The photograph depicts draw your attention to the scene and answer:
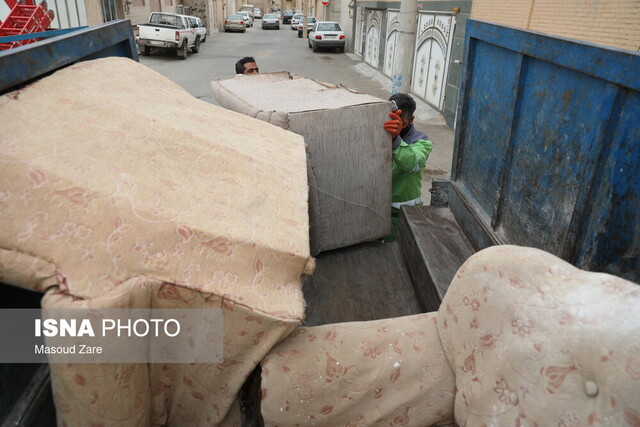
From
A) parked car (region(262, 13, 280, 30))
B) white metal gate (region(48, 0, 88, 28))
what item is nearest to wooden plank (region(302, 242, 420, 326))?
white metal gate (region(48, 0, 88, 28))

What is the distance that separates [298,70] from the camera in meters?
16.4

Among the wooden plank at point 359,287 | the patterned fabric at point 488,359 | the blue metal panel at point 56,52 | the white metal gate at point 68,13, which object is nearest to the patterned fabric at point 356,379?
the patterned fabric at point 488,359

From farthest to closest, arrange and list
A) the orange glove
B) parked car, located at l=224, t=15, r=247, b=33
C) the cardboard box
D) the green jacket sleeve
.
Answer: parked car, located at l=224, t=15, r=247, b=33, the green jacket sleeve, the orange glove, the cardboard box

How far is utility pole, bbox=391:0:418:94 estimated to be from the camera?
6809mm

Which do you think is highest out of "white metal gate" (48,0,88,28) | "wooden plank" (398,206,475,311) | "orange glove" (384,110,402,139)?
"white metal gate" (48,0,88,28)

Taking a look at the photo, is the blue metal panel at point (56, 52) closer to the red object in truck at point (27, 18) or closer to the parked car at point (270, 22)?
the red object in truck at point (27, 18)

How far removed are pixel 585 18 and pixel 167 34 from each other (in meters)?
15.7

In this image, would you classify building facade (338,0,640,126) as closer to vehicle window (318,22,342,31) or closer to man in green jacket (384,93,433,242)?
man in green jacket (384,93,433,242)

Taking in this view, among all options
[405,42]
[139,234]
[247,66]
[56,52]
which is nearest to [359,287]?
[139,234]

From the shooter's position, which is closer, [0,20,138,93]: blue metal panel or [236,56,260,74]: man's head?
[0,20,138,93]: blue metal panel

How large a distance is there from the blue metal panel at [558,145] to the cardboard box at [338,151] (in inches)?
23.6

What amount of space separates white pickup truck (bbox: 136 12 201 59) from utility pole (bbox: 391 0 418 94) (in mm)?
12441

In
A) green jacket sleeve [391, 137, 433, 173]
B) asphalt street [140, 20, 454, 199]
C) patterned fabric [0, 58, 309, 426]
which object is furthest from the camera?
asphalt street [140, 20, 454, 199]

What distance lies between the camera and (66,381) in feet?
3.37
